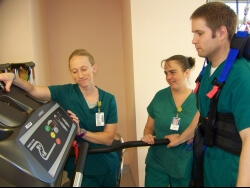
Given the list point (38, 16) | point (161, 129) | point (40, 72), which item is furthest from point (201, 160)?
point (38, 16)

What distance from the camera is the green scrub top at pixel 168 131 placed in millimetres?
1813

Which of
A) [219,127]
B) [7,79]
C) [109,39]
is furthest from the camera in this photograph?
[109,39]

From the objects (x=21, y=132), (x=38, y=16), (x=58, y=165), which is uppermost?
(x=38, y=16)

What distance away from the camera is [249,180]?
89cm

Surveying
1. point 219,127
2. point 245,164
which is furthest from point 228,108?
point 245,164

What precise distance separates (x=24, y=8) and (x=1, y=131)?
1.75m

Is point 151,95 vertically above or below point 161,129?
above

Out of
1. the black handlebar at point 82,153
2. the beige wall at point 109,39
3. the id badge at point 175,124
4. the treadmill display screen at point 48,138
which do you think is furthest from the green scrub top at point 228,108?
the beige wall at point 109,39

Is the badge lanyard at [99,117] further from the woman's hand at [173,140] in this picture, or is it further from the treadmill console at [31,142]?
the treadmill console at [31,142]


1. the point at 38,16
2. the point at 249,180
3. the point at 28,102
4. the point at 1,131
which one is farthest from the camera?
the point at 38,16

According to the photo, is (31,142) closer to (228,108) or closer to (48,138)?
(48,138)

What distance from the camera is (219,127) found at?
1.18 metres

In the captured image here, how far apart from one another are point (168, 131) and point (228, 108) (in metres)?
0.79

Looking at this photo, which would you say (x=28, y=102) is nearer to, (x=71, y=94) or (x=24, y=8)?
(x=71, y=94)
